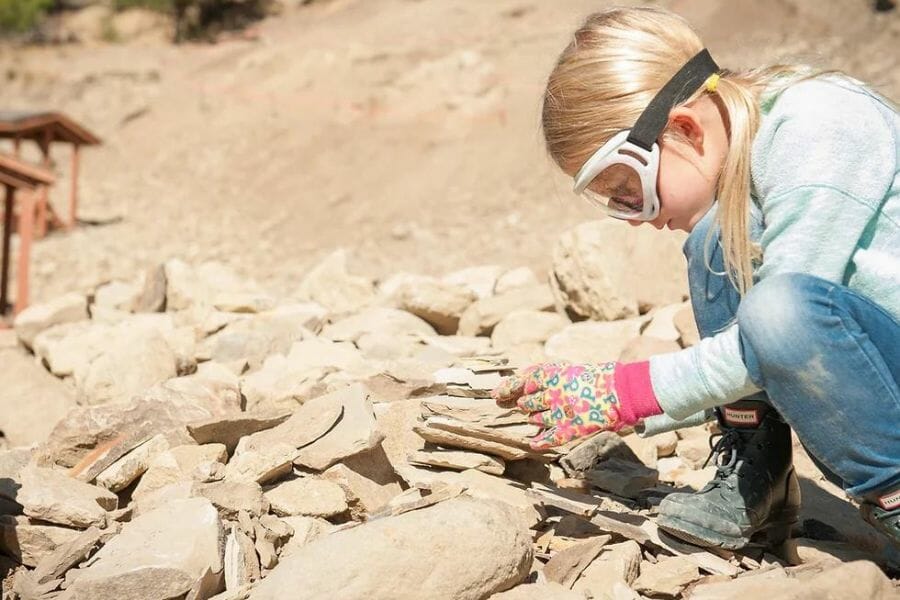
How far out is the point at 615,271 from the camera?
170 inches

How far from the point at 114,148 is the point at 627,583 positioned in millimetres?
16767

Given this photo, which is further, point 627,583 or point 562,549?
point 562,549

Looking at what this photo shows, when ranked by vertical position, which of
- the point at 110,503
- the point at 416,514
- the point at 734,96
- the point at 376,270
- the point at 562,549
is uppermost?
the point at 734,96

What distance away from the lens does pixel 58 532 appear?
265cm

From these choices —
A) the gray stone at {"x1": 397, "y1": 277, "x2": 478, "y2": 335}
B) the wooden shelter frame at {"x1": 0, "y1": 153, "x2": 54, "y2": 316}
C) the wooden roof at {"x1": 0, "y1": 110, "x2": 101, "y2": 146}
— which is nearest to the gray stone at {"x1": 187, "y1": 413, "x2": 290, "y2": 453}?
the gray stone at {"x1": 397, "y1": 277, "x2": 478, "y2": 335}

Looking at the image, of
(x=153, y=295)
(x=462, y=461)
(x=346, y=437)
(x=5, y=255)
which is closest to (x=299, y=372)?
(x=346, y=437)

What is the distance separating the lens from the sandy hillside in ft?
35.1

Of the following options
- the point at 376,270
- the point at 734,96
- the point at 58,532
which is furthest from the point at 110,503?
the point at 376,270

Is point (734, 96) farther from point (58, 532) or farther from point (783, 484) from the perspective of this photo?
point (58, 532)

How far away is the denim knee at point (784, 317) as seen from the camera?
1.96 m

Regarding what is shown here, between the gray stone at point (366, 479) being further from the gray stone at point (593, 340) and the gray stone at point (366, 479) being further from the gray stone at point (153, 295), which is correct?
the gray stone at point (153, 295)

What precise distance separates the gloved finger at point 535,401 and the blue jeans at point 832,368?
475mm

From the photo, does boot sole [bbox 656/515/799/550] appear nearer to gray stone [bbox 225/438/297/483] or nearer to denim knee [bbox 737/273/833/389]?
denim knee [bbox 737/273/833/389]

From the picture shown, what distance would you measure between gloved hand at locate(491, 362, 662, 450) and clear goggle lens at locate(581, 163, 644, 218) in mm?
412
